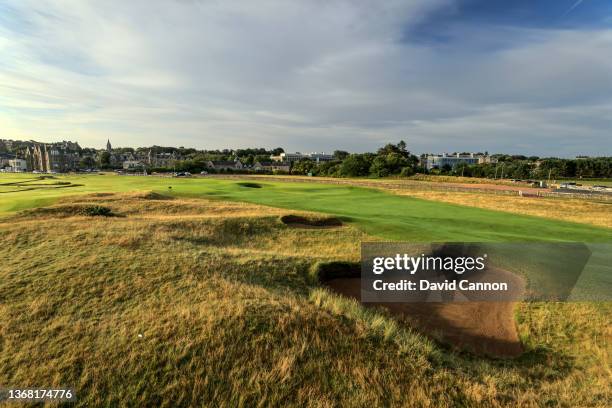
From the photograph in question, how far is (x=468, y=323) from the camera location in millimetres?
10195

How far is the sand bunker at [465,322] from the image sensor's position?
9.20m

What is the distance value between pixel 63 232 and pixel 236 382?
12.9m

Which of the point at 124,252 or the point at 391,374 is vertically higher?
the point at 124,252

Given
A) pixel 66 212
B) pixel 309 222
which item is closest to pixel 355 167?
pixel 309 222

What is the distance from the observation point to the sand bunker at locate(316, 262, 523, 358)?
920 centimetres

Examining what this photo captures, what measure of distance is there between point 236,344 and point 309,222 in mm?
14717

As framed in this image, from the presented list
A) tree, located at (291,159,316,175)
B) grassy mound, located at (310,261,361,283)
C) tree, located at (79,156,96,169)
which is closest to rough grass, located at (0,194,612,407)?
grassy mound, located at (310,261,361,283)

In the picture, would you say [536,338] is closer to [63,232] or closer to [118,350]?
[118,350]

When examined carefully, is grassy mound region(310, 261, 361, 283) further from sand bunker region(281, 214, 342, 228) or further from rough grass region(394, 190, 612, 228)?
rough grass region(394, 190, 612, 228)

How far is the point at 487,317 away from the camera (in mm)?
10477

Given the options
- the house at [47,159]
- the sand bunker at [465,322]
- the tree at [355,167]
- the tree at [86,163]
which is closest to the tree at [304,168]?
the tree at [355,167]

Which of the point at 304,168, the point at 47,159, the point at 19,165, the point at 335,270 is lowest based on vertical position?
the point at 335,270

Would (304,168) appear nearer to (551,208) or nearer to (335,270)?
(551,208)

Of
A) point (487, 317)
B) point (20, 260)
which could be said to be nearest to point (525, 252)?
point (487, 317)
